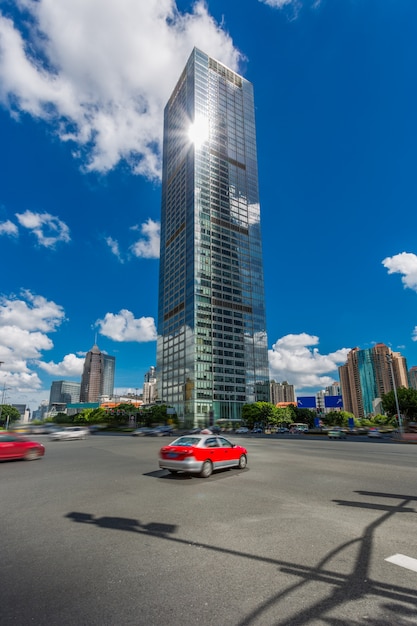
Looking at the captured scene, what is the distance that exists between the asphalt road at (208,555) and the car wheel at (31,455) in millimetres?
7705

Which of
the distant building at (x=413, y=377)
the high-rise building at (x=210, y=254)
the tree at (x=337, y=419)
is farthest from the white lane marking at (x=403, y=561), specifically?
the distant building at (x=413, y=377)

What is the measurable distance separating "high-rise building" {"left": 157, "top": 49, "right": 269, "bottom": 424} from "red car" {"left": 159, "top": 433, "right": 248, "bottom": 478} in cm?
10009

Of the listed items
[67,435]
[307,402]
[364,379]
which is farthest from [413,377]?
[67,435]

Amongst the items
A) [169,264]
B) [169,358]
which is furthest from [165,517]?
[169,264]

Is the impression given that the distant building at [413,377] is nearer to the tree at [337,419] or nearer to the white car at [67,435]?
the tree at [337,419]

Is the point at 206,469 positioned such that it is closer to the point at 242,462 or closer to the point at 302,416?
the point at 242,462

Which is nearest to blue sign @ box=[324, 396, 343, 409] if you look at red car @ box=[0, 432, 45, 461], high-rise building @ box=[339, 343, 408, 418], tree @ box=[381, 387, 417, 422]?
tree @ box=[381, 387, 417, 422]

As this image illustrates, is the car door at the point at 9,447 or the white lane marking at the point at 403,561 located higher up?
the car door at the point at 9,447

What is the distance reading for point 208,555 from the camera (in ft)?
15.9

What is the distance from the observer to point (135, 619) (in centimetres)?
327

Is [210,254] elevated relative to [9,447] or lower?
elevated

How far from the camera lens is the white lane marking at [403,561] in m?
4.46

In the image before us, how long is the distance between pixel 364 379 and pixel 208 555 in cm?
17884

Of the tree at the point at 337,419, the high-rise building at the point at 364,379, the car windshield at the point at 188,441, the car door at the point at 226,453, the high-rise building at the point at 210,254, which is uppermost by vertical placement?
the high-rise building at the point at 210,254
